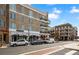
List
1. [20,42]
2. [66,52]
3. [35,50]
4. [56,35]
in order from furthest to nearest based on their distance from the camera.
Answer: [56,35] → [20,42] → [35,50] → [66,52]

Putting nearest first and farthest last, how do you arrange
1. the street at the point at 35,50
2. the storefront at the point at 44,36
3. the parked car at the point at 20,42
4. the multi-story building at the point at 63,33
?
the street at the point at 35,50 < the parked car at the point at 20,42 < the multi-story building at the point at 63,33 < the storefront at the point at 44,36

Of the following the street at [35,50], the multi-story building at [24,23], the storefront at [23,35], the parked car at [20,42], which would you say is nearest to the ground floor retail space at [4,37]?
the multi-story building at [24,23]

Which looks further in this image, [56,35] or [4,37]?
[4,37]

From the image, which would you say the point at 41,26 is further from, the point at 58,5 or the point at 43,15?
the point at 58,5

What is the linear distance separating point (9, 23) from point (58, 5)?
3.13 m

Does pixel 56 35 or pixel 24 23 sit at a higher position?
pixel 24 23

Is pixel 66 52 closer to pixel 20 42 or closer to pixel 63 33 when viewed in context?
pixel 63 33

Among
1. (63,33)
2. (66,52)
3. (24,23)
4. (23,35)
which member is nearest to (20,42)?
(23,35)

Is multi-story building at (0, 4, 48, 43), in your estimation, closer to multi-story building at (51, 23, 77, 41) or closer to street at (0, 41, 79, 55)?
multi-story building at (51, 23, 77, 41)

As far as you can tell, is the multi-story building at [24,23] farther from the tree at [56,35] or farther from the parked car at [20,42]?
the tree at [56,35]

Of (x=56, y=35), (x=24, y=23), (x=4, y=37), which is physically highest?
(x=24, y=23)

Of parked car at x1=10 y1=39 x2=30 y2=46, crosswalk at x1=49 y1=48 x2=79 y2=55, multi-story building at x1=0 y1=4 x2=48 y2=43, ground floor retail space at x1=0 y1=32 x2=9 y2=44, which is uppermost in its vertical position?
multi-story building at x1=0 y1=4 x2=48 y2=43

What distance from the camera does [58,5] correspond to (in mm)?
11219

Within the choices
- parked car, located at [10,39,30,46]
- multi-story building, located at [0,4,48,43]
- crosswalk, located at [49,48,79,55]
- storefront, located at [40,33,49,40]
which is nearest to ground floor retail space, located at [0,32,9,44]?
multi-story building, located at [0,4,48,43]
